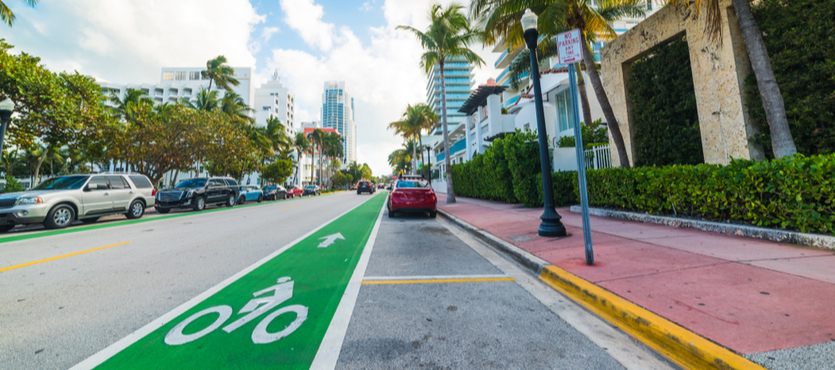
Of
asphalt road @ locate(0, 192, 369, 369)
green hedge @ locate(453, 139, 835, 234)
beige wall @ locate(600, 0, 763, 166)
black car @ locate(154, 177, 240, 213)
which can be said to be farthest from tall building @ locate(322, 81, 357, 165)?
green hedge @ locate(453, 139, 835, 234)

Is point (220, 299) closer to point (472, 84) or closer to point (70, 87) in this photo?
point (70, 87)

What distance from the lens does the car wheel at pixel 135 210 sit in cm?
1279

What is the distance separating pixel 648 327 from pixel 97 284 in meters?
6.07

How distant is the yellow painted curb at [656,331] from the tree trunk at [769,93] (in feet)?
20.2

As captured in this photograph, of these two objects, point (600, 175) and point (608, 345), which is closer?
point (608, 345)

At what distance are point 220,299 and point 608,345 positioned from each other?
371 centimetres

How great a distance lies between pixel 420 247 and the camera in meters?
6.63

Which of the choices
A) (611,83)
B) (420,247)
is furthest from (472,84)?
(420,247)

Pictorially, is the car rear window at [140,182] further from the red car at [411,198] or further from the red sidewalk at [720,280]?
the red sidewalk at [720,280]

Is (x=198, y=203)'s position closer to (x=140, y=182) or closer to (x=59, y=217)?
(x=140, y=182)

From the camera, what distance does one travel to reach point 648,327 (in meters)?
A: 2.67

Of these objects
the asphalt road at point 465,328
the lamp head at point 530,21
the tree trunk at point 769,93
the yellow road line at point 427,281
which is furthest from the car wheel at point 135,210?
the tree trunk at point 769,93

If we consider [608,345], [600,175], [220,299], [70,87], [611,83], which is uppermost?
[70,87]

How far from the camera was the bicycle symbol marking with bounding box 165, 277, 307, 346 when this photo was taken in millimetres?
2652
